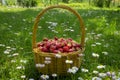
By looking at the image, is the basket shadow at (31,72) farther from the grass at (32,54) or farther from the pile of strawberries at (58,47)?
the pile of strawberries at (58,47)

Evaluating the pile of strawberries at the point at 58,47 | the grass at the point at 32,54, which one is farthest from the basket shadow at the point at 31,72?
the pile of strawberries at the point at 58,47

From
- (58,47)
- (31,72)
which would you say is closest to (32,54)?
(31,72)

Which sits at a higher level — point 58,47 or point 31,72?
point 58,47

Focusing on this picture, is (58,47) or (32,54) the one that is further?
(32,54)

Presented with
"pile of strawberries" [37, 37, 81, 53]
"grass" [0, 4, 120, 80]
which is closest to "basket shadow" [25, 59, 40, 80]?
"grass" [0, 4, 120, 80]

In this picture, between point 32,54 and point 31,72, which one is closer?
point 31,72

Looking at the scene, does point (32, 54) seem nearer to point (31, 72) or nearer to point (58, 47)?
point (31, 72)

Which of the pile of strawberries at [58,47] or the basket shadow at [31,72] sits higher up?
the pile of strawberries at [58,47]

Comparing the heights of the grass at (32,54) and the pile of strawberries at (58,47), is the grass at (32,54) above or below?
below

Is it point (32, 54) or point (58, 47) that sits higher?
point (58, 47)

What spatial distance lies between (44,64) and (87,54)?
1.27 metres

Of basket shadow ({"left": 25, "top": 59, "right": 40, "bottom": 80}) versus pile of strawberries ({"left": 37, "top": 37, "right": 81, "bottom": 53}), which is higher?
pile of strawberries ({"left": 37, "top": 37, "right": 81, "bottom": 53})

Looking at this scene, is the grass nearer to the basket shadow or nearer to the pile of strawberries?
the basket shadow

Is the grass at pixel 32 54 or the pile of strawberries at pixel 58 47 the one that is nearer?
the pile of strawberries at pixel 58 47
